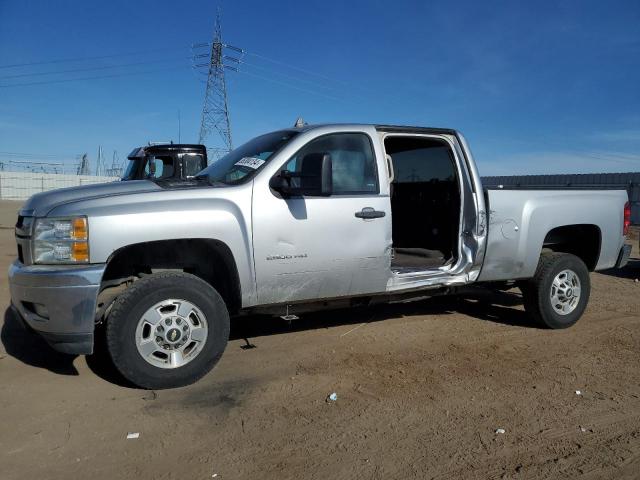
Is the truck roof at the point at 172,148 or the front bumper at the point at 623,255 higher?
the truck roof at the point at 172,148

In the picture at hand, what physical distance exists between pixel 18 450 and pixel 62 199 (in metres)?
1.62

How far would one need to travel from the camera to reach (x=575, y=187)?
18.8 ft

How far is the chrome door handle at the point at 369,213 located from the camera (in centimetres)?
438

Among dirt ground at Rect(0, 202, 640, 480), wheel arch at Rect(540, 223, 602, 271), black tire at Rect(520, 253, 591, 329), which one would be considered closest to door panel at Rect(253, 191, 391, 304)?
dirt ground at Rect(0, 202, 640, 480)

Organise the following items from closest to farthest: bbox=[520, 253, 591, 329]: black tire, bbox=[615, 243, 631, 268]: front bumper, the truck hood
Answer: the truck hood
bbox=[520, 253, 591, 329]: black tire
bbox=[615, 243, 631, 268]: front bumper

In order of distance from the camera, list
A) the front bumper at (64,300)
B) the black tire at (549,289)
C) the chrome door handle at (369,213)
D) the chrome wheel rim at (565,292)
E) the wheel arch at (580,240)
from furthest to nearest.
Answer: the wheel arch at (580,240)
the chrome wheel rim at (565,292)
the black tire at (549,289)
the chrome door handle at (369,213)
the front bumper at (64,300)

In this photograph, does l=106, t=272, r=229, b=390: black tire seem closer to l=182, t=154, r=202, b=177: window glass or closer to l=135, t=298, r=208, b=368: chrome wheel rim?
l=135, t=298, r=208, b=368: chrome wheel rim

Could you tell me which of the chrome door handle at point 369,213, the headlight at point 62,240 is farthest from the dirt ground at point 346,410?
the chrome door handle at point 369,213

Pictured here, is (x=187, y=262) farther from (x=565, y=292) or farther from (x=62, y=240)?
(x=565, y=292)

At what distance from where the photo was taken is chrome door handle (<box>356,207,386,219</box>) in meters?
4.38

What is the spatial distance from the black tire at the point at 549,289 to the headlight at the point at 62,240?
4319 millimetres

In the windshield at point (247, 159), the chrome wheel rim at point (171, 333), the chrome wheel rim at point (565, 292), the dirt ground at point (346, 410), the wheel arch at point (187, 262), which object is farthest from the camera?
the chrome wheel rim at point (565, 292)

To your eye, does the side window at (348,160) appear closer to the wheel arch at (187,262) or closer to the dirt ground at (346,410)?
the wheel arch at (187,262)

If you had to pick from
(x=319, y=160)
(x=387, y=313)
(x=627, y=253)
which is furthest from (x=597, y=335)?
(x=319, y=160)
